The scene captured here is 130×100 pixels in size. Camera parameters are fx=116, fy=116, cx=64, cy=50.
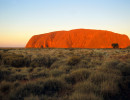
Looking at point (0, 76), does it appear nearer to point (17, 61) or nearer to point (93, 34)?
point (17, 61)

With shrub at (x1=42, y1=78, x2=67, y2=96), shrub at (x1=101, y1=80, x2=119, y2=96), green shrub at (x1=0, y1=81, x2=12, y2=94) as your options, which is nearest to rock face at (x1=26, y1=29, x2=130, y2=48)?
shrub at (x1=42, y1=78, x2=67, y2=96)

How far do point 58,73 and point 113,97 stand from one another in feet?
9.57

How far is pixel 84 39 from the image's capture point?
77.4m

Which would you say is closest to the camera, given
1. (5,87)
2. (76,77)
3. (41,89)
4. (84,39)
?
(41,89)

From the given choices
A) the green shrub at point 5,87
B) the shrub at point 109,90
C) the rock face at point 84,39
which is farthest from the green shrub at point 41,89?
the rock face at point 84,39

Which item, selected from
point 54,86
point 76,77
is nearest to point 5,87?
point 54,86

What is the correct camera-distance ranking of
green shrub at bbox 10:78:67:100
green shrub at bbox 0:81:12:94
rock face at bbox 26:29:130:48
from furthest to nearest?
1. rock face at bbox 26:29:130:48
2. green shrub at bbox 0:81:12:94
3. green shrub at bbox 10:78:67:100

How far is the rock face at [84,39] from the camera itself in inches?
2823

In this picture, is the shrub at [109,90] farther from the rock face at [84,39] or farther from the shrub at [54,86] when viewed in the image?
the rock face at [84,39]

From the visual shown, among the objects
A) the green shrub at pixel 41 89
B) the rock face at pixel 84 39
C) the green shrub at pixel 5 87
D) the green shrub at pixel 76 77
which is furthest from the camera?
the rock face at pixel 84 39

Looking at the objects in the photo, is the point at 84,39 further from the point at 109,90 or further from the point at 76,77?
the point at 109,90

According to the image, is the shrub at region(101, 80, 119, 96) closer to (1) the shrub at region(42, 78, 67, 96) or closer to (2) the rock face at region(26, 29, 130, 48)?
(1) the shrub at region(42, 78, 67, 96)

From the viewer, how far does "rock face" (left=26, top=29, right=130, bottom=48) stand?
7171 centimetres

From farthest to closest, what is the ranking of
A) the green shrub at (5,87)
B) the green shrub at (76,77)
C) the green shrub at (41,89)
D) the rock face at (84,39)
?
the rock face at (84,39), the green shrub at (76,77), the green shrub at (5,87), the green shrub at (41,89)
